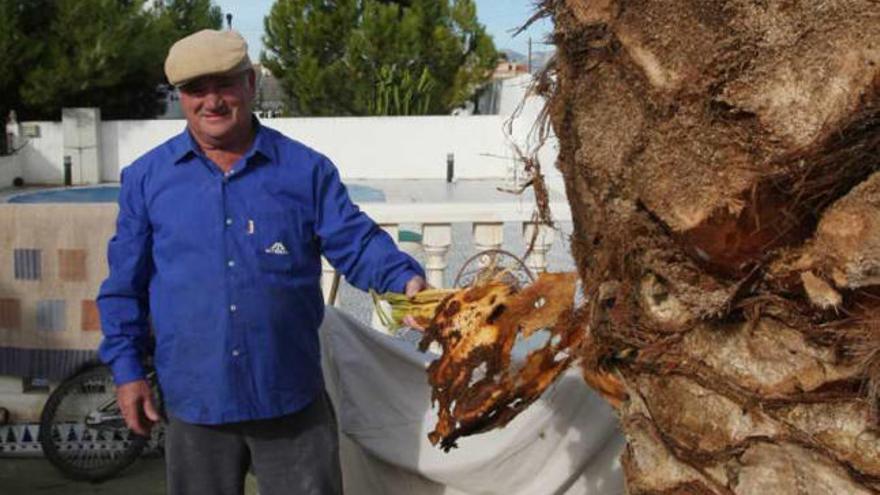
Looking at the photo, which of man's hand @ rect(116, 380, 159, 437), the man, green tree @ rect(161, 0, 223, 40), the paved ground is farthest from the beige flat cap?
green tree @ rect(161, 0, 223, 40)

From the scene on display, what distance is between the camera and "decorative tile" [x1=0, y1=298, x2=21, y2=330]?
4246 millimetres

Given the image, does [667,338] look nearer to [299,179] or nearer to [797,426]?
[797,426]

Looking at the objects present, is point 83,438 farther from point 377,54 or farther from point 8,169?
point 377,54

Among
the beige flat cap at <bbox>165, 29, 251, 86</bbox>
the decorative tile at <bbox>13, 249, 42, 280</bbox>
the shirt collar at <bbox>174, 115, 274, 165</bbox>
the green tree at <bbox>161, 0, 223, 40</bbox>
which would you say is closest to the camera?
the beige flat cap at <bbox>165, 29, 251, 86</bbox>

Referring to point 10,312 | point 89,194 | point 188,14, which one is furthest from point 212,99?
point 188,14

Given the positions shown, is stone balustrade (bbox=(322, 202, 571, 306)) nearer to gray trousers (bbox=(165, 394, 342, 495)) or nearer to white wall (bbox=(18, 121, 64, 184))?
gray trousers (bbox=(165, 394, 342, 495))

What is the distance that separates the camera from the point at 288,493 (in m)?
2.72

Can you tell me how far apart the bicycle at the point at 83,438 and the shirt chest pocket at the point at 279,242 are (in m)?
1.86

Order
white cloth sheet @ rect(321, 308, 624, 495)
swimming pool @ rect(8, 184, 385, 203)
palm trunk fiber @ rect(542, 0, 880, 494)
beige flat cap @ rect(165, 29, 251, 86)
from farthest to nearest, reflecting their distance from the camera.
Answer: swimming pool @ rect(8, 184, 385, 203), white cloth sheet @ rect(321, 308, 624, 495), beige flat cap @ rect(165, 29, 251, 86), palm trunk fiber @ rect(542, 0, 880, 494)

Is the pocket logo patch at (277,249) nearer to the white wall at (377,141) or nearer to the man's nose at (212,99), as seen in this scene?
the man's nose at (212,99)

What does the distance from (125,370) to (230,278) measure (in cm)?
38

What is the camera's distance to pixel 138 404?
269cm

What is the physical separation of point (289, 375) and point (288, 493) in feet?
1.05

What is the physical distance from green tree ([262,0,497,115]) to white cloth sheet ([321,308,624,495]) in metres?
18.8
